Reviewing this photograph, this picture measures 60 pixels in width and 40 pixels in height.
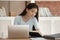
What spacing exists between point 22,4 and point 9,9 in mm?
379

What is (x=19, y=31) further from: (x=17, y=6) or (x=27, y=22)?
(x=17, y=6)

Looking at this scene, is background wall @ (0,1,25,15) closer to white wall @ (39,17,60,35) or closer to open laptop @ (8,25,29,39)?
white wall @ (39,17,60,35)

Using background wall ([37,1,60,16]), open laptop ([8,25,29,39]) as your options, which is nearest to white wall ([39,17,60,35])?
background wall ([37,1,60,16])

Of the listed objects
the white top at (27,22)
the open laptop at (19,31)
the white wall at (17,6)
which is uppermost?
the white wall at (17,6)

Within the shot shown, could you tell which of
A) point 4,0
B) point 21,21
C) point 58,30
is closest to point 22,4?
point 4,0

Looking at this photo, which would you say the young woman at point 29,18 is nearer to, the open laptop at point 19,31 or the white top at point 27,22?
the white top at point 27,22

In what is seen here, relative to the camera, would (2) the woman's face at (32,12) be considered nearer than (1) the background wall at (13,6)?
Yes

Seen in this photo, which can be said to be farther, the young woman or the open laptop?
the young woman

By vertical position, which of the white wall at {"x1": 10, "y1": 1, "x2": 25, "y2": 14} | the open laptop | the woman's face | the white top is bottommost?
the open laptop

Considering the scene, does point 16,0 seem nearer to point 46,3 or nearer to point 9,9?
point 9,9

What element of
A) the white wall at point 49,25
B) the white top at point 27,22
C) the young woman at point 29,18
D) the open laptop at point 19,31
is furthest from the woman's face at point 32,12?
the white wall at point 49,25

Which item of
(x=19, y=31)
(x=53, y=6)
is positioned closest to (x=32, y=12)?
(x=19, y=31)

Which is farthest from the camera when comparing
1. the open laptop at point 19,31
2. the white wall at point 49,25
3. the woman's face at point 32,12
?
the white wall at point 49,25

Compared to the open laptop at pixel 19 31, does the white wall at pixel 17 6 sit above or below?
above
